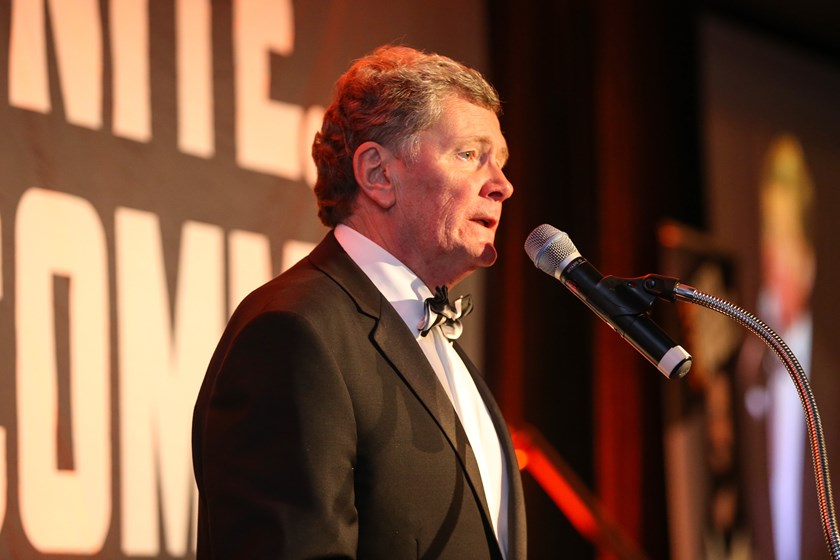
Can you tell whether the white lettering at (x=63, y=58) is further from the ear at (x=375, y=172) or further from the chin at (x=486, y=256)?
the chin at (x=486, y=256)

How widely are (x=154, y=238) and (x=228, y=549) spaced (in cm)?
137

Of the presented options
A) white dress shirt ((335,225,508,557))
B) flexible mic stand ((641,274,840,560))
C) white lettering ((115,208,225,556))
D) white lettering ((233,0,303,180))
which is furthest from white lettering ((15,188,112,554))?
flexible mic stand ((641,274,840,560))

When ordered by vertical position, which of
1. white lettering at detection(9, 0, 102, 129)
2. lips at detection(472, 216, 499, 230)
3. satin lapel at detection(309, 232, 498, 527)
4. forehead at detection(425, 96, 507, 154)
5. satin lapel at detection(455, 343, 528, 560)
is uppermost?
white lettering at detection(9, 0, 102, 129)

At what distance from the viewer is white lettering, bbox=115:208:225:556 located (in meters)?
2.67

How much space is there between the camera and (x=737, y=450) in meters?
4.61

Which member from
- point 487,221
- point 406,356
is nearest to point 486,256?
point 487,221

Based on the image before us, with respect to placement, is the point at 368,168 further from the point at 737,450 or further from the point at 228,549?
the point at 737,450

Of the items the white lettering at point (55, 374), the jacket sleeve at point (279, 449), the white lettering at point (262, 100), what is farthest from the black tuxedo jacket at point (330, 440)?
the white lettering at point (262, 100)

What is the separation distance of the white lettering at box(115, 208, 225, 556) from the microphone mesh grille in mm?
1323

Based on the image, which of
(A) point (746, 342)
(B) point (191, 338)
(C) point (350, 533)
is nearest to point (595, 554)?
(A) point (746, 342)

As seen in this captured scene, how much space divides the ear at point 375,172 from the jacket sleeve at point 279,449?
0.43 m

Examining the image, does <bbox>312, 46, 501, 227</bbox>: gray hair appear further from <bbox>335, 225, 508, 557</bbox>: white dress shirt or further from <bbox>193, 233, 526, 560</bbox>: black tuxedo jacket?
<bbox>193, 233, 526, 560</bbox>: black tuxedo jacket

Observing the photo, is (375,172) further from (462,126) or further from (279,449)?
(279,449)

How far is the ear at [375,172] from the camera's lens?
206cm
